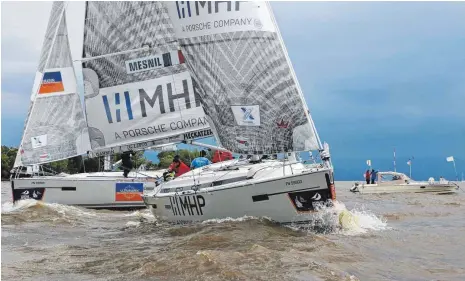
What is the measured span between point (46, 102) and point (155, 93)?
17.2 ft

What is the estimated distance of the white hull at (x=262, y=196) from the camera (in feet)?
36.6

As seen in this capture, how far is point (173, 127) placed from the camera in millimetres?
18234

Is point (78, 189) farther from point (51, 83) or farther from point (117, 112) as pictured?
point (51, 83)

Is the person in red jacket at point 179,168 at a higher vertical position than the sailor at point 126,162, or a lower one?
lower

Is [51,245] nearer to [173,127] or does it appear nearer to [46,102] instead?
[173,127]

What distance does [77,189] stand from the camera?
1981cm

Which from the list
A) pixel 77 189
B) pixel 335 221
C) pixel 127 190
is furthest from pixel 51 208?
pixel 335 221

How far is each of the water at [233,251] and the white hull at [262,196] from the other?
0.28 m

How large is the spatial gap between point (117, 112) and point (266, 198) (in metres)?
9.25

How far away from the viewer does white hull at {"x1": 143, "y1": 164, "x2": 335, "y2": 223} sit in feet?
36.6

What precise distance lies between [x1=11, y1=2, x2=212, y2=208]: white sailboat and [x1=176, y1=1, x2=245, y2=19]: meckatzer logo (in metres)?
4.48

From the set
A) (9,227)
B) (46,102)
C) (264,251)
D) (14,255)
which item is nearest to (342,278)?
(264,251)

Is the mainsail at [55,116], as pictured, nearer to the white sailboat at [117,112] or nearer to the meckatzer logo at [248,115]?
the white sailboat at [117,112]

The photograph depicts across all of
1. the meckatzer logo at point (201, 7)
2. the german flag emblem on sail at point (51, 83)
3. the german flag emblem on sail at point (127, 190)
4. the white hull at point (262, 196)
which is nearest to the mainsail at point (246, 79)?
the meckatzer logo at point (201, 7)
